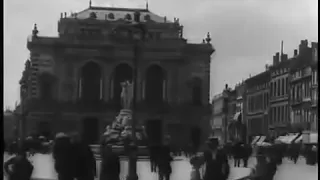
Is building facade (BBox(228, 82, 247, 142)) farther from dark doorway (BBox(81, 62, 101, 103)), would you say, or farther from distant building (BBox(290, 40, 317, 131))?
dark doorway (BBox(81, 62, 101, 103))

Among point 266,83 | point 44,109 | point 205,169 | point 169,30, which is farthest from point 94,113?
point 205,169

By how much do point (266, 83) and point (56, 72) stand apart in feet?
49.8

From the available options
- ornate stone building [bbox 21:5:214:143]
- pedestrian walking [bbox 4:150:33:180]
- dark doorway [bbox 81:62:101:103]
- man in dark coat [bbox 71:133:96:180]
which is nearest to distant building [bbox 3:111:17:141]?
ornate stone building [bbox 21:5:214:143]

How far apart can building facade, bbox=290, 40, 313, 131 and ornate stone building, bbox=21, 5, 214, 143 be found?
19.0 ft

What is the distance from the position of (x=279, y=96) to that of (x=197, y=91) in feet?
19.4

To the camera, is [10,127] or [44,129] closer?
[10,127]

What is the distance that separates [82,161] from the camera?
41.2 feet

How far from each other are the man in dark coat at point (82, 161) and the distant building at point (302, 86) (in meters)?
29.5

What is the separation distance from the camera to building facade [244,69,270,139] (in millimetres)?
35812

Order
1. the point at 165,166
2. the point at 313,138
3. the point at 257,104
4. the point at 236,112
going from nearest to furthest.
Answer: the point at 165,166 → the point at 313,138 → the point at 236,112 → the point at 257,104

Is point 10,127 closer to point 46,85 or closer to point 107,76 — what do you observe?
point 46,85

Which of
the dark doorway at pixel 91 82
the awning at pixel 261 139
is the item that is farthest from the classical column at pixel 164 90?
the awning at pixel 261 139

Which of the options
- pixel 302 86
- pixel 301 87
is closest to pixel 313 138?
pixel 301 87

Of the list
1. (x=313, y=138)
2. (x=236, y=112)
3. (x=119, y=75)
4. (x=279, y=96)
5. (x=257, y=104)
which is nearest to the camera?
(x=313, y=138)
